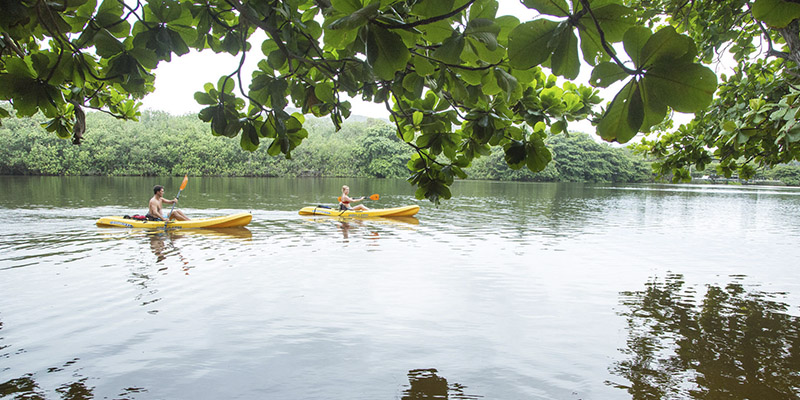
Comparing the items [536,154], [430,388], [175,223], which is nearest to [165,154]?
[175,223]

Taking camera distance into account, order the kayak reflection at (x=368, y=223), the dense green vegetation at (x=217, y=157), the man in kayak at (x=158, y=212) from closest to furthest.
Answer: the man in kayak at (x=158, y=212) < the kayak reflection at (x=368, y=223) < the dense green vegetation at (x=217, y=157)

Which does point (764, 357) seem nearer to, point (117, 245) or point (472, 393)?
point (472, 393)

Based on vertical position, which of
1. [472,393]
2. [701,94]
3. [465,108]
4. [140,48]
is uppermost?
[140,48]

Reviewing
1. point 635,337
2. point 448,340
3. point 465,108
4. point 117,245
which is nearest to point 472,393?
point 448,340

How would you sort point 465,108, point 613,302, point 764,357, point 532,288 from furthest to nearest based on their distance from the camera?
point 532,288
point 613,302
point 764,357
point 465,108

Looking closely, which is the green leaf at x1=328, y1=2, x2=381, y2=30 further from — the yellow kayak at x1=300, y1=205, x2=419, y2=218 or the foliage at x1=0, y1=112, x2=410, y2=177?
the foliage at x1=0, y1=112, x2=410, y2=177

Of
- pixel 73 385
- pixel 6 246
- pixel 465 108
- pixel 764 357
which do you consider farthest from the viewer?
pixel 6 246

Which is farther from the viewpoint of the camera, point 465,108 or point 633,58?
point 465,108

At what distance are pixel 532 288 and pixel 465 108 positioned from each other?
24.1ft

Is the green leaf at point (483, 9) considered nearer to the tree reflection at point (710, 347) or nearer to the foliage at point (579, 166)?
the tree reflection at point (710, 347)

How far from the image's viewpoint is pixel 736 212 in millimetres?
24359

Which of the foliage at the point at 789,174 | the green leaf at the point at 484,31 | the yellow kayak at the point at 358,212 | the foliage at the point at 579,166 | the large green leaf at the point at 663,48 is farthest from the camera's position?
the foliage at the point at 579,166

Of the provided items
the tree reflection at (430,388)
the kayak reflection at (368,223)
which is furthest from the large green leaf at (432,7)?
the kayak reflection at (368,223)

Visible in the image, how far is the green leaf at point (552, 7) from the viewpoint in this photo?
884 mm
